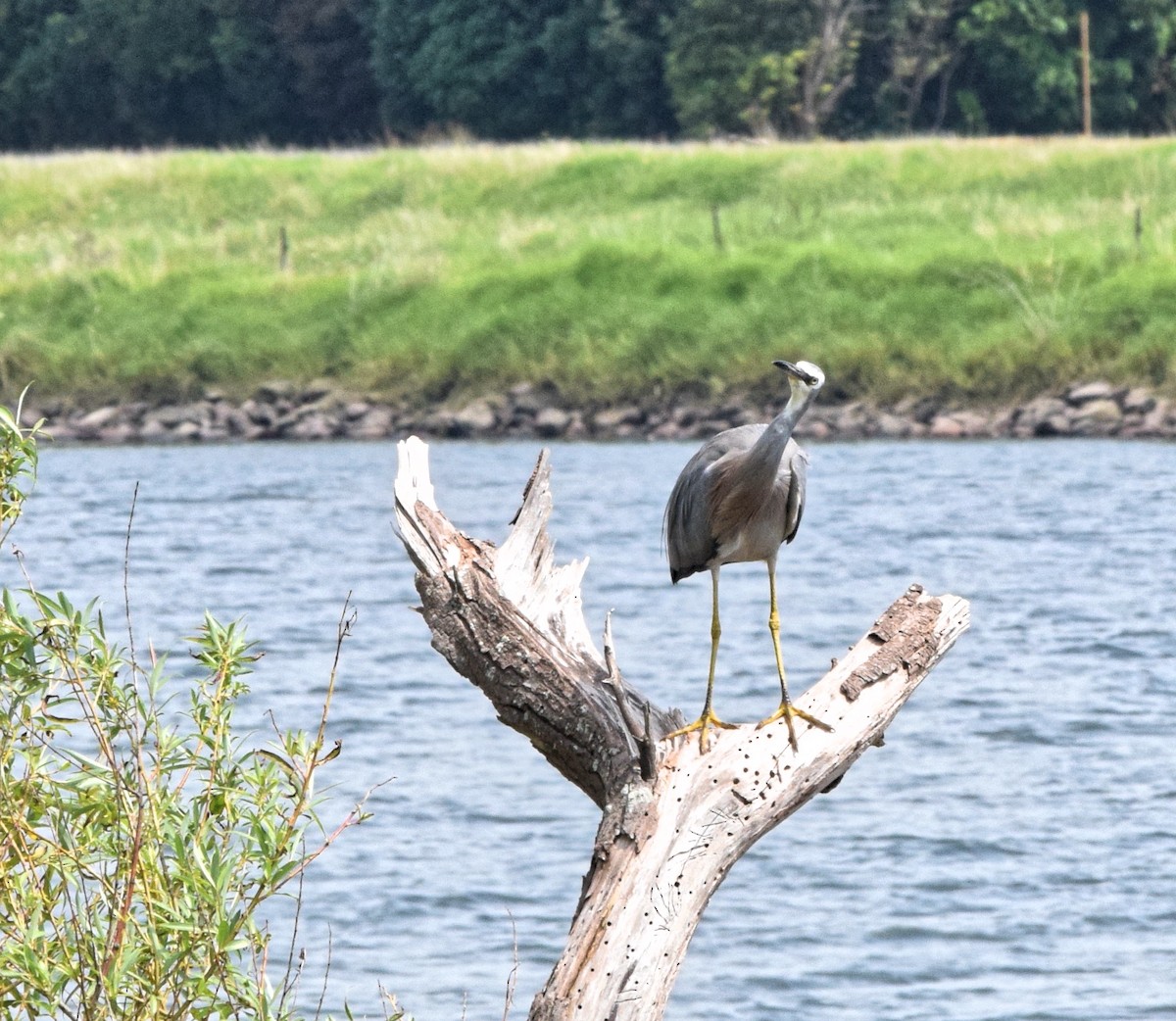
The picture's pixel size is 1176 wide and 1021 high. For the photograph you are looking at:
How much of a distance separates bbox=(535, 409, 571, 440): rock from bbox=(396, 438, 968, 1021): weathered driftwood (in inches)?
924

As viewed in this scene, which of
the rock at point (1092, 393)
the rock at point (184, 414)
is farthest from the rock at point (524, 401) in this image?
the rock at point (1092, 393)

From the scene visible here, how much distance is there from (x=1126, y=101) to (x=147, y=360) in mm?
29966

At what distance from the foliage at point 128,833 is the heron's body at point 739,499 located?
4.86 feet

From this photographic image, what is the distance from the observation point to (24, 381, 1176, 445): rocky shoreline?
1061 inches

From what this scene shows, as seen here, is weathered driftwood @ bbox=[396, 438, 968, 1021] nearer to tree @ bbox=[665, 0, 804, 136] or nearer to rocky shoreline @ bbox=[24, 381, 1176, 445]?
rocky shoreline @ bbox=[24, 381, 1176, 445]

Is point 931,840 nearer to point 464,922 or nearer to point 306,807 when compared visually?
point 464,922

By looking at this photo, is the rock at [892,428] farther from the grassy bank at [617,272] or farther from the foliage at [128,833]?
the foliage at [128,833]

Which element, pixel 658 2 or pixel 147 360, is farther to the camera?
pixel 658 2

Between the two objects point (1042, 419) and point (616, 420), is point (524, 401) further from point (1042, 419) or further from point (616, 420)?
point (1042, 419)

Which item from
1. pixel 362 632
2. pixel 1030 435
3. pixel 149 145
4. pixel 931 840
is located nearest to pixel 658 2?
pixel 149 145

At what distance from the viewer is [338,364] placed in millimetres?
31125

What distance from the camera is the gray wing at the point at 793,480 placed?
19.9ft

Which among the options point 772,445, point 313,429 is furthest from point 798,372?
point 313,429

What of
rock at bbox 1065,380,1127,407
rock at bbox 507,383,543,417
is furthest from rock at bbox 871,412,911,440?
rock at bbox 507,383,543,417
